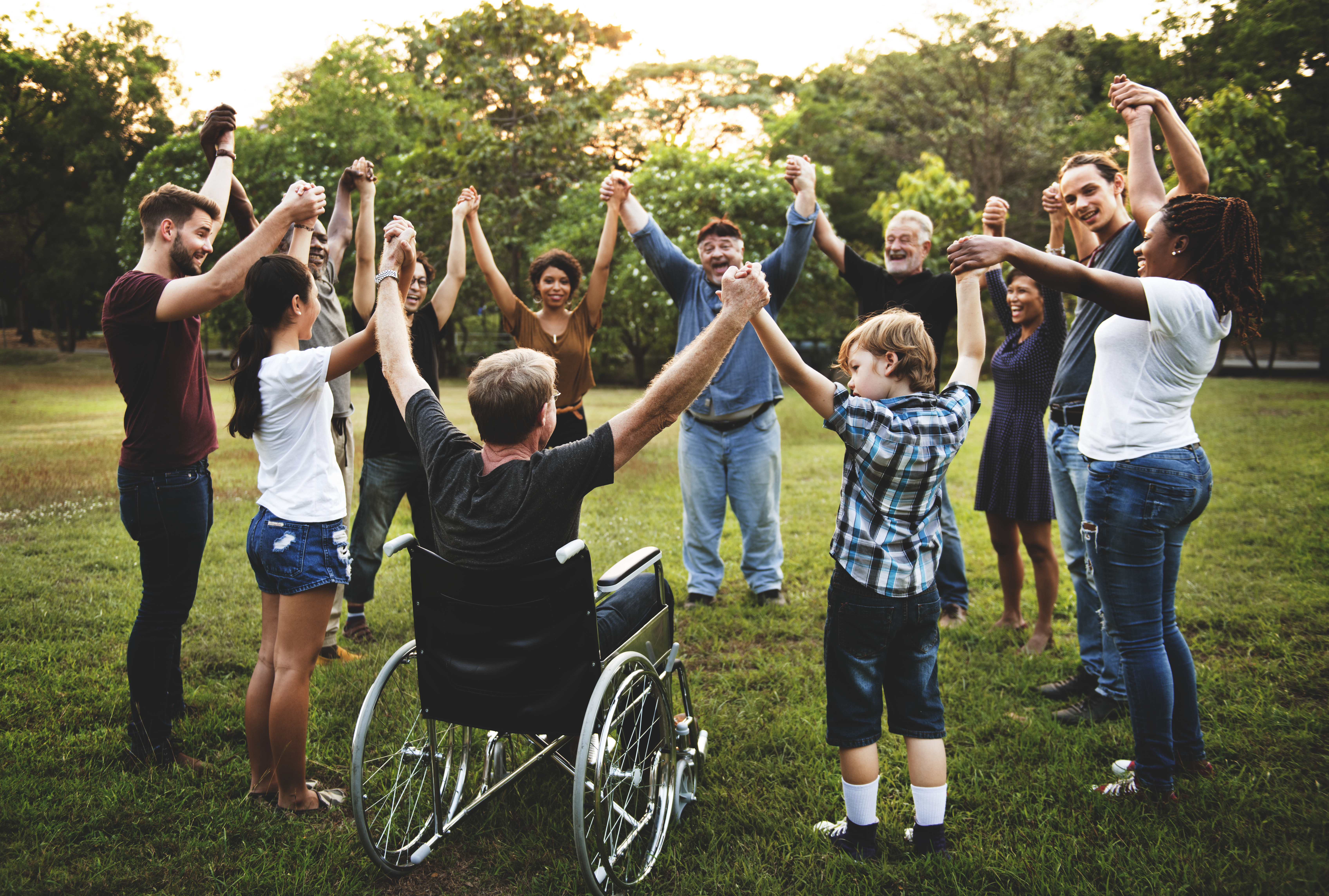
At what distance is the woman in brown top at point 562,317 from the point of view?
443 cm

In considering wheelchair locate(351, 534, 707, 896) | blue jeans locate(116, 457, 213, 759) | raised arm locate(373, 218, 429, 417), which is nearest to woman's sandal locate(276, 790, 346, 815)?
wheelchair locate(351, 534, 707, 896)

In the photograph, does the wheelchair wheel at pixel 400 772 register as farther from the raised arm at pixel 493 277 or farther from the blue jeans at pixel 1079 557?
the blue jeans at pixel 1079 557

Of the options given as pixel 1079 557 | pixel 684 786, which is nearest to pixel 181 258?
pixel 684 786

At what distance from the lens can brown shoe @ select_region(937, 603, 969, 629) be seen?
4.38 metres

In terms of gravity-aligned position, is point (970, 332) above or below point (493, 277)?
below

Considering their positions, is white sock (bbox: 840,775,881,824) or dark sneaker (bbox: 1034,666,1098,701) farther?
dark sneaker (bbox: 1034,666,1098,701)

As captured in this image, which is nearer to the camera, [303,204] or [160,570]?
[303,204]

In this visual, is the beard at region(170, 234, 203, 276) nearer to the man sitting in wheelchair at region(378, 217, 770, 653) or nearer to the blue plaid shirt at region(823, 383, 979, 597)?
the man sitting in wheelchair at region(378, 217, 770, 653)

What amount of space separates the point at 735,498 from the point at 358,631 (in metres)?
2.30

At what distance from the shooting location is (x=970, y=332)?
251 cm

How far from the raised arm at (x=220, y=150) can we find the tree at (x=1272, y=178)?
13.2m

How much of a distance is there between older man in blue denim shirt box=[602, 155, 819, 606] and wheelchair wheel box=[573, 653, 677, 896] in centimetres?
211

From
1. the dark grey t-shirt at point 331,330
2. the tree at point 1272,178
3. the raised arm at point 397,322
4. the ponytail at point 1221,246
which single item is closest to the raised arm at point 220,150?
the dark grey t-shirt at point 331,330

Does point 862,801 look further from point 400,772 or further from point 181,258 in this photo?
point 181,258
